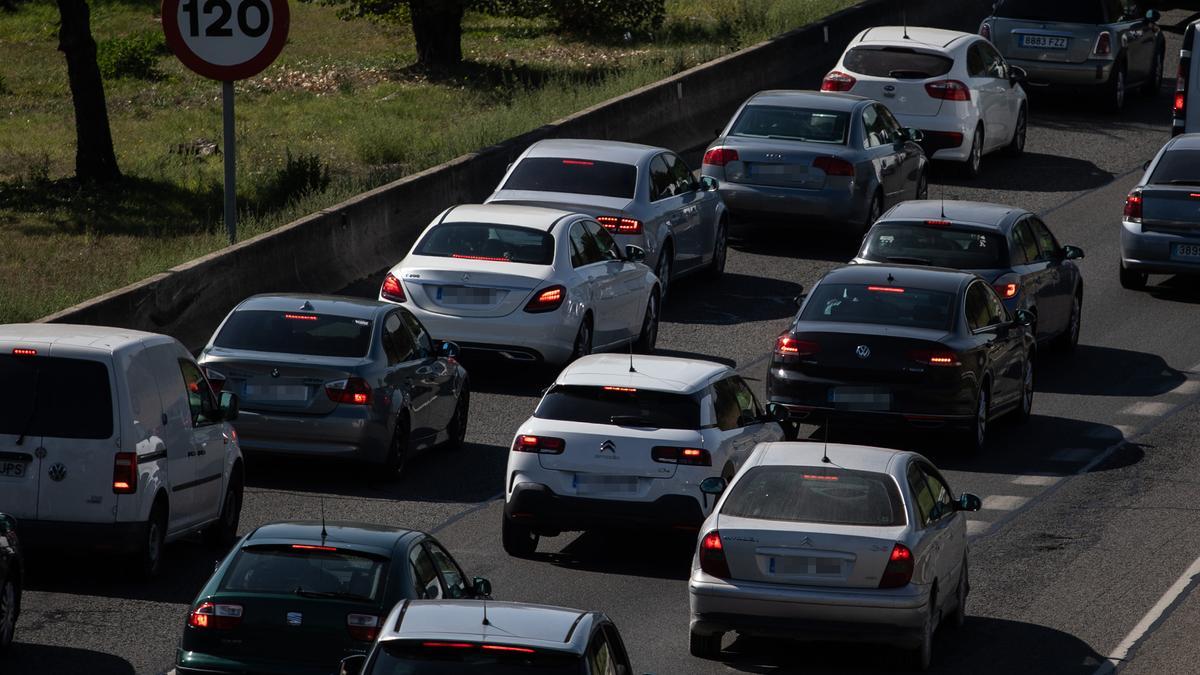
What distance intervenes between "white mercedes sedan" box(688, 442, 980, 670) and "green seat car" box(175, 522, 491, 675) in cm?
211

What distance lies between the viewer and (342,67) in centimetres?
3778

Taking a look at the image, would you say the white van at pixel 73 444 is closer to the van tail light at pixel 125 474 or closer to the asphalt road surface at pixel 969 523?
the van tail light at pixel 125 474

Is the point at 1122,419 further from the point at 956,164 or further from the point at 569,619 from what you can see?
the point at 569,619

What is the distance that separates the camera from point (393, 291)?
2141 centimetres

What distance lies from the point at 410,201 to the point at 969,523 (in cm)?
997

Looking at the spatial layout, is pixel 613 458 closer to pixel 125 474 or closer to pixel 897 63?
pixel 125 474

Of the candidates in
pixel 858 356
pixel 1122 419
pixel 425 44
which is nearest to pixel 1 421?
pixel 858 356

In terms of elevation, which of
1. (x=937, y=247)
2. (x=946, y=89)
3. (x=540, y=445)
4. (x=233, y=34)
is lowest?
(x=937, y=247)

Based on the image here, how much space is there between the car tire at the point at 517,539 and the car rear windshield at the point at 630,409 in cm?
77

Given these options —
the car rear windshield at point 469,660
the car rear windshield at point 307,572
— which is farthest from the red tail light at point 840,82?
the car rear windshield at point 469,660

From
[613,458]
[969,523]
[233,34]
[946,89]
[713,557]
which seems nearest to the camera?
[713,557]

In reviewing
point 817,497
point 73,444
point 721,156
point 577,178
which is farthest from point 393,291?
point 817,497

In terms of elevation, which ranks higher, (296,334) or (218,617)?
(218,617)

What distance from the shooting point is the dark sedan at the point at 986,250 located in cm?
2297
